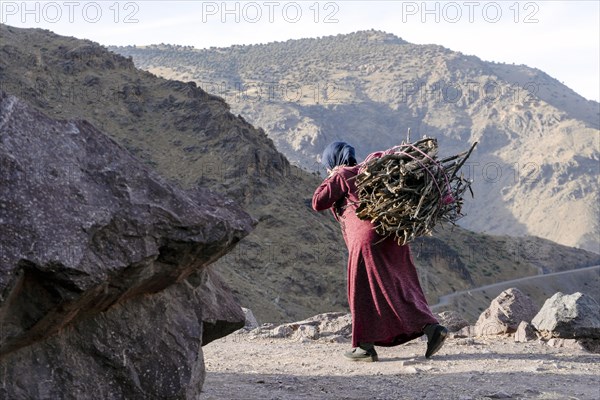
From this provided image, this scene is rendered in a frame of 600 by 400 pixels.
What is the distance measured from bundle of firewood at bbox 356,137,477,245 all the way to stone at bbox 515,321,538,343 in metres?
2.73

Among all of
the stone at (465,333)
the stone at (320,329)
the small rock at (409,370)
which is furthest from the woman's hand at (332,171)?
the stone at (465,333)

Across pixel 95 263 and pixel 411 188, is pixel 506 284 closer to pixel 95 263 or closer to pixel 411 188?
pixel 411 188

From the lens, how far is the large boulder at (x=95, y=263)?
354cm

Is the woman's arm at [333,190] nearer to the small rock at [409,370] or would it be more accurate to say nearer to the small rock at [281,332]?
the small rock at [409,370]

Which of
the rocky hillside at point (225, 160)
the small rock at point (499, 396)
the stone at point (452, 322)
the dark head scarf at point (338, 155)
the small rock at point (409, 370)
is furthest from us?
the rocky hillside at point (225, 160)

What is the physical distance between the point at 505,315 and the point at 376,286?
2.94m

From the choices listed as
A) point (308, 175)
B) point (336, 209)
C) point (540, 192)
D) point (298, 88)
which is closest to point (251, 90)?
point (298, 88)

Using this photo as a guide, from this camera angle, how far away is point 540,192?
82.4m

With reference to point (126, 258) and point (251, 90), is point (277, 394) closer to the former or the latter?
point (126, 258)

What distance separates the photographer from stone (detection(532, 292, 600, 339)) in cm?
795

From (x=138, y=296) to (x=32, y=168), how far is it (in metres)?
0.94

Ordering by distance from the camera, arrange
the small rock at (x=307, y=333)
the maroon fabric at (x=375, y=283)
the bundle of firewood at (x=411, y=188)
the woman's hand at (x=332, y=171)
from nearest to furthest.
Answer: the bundle of firewood at (x=411, y=188) → the maroon fabric at (x=375, y=283) → the woman's hand at (x=332, y=171) → the small rock at (x=307, y=333)

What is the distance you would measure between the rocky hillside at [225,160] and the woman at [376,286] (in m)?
15.7

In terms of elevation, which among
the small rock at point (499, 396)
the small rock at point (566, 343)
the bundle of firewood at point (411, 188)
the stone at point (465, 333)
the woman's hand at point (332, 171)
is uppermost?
the woman's hand at point (332, 171)
